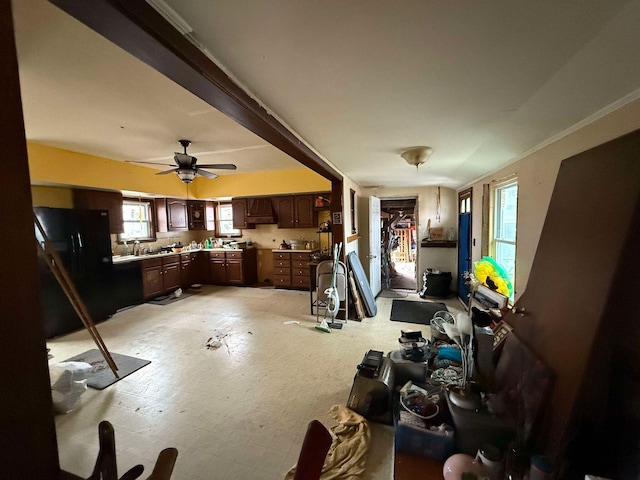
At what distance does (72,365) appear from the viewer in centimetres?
234

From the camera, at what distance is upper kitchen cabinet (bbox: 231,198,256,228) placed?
6211mm

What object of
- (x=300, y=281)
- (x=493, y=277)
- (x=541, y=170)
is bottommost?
(x=300, y=281)

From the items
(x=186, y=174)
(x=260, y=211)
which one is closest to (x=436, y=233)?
(x=260, y=211)

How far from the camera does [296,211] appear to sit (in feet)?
19.2

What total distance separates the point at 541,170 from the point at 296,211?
4.36 metres

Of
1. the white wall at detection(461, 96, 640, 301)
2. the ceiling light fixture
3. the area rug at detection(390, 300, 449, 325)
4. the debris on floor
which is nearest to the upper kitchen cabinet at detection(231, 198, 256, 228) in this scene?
the debris on floor

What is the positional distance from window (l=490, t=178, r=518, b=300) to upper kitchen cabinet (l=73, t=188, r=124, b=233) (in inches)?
236

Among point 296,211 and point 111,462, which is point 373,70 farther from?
point 296,211

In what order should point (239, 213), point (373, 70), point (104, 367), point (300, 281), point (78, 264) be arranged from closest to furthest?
point (373, 70) → point (104, 367) → point (78, 264) → point (300, 281) → point (239, 213)

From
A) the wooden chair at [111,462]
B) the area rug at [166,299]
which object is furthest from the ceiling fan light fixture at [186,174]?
the area rug at [166,299]

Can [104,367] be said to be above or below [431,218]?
below

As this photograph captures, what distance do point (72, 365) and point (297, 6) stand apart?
325cm

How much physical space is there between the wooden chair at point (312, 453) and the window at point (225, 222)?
6353mm

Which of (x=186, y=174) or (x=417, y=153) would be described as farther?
(x=186, y=174)
